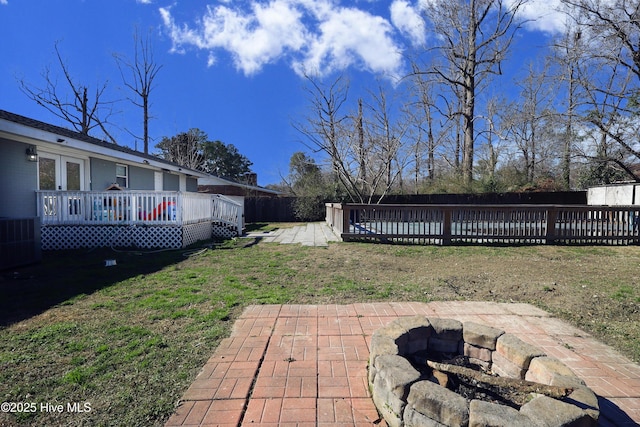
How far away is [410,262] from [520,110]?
19156 millimetres

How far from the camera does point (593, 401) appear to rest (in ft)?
5.46

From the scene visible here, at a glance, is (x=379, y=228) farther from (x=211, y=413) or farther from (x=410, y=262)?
(x=211, y=413)

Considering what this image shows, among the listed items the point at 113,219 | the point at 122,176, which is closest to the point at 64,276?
the point at 113,219

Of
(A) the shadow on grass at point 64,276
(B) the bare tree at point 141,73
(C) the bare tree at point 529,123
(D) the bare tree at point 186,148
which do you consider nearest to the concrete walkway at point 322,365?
(A) the shadow on grass at point 64,276

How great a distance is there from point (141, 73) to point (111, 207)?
17740 mm

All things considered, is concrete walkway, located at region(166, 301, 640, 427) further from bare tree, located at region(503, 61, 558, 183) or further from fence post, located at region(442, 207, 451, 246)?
bare tree, located at region(503, 61, 558, 183)

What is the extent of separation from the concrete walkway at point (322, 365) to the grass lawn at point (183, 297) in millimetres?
208

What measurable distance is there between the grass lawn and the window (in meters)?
4.50

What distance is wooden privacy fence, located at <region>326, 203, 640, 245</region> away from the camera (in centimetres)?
955

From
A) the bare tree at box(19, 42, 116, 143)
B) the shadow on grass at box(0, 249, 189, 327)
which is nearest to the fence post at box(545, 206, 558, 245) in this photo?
the shadow on grass at box(0, 249, 189, 327)

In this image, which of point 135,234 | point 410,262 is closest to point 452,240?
point 410,262

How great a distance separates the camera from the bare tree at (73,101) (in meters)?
20.0

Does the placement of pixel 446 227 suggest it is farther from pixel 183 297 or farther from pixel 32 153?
pixel 32 153

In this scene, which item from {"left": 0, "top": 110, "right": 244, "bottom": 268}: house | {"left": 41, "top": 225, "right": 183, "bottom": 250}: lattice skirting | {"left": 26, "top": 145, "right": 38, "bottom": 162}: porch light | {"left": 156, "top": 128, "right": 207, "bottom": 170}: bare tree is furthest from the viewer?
{"left": 156, "top": 128, "right": 207, "bottom": 170}: bare tree
